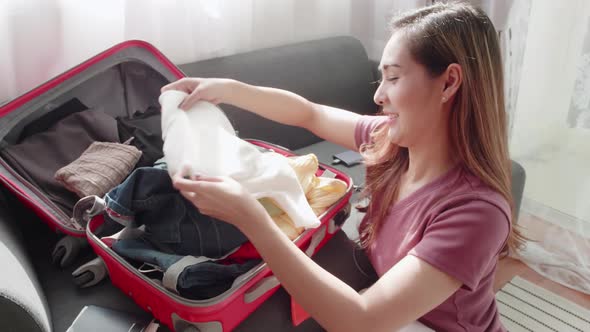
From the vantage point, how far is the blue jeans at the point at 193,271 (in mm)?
729

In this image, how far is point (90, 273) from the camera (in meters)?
0.87

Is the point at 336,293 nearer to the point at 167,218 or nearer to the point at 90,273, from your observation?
the point at 167,218

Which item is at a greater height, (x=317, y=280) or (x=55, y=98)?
(x=55, y=98)

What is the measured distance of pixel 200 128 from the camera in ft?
2.78

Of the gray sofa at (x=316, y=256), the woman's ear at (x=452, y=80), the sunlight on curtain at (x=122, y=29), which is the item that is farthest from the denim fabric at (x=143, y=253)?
the sunlight on curtain at (x=122, y=29)

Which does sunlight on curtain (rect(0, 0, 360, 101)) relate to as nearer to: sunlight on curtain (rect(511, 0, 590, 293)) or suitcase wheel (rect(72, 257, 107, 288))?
suitcase wheel (rect(72, 257, 107, 288))

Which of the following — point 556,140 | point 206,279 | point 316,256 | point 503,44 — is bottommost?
point 556,140

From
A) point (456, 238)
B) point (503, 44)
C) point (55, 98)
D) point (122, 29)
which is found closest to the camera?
point (456, 238)

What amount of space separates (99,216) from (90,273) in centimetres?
11

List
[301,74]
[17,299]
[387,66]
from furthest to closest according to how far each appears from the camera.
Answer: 1. [301,74]
2. [387,66]
3. [17,299]

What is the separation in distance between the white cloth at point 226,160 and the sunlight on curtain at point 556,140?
1290 mm

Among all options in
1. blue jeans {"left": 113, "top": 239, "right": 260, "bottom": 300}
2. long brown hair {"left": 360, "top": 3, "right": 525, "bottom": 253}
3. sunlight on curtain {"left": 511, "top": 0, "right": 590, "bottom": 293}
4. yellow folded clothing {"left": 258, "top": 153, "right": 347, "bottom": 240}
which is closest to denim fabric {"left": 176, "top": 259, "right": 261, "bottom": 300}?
blue jeans {"left": 113, "top": 239, "right": 260, "bottom": 300}

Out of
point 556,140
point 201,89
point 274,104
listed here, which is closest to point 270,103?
point 274,104

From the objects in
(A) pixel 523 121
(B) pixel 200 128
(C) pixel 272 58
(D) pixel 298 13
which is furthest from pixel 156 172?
(A) pixel 523 121
